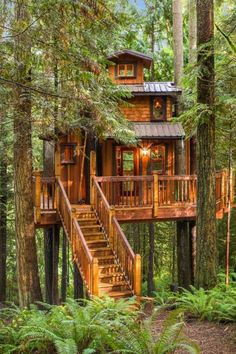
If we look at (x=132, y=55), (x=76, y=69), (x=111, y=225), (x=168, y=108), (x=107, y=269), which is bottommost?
(x=107, y=269)

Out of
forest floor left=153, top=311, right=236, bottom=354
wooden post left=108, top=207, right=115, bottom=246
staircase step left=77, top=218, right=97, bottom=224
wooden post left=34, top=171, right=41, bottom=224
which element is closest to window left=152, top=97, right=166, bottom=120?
staircase step left=77, top=218, right=97, bottom=224

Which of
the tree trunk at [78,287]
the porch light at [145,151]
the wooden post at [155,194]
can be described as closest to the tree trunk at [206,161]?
the wooden post at [155,194]

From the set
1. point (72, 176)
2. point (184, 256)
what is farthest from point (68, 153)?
point (184, 256)

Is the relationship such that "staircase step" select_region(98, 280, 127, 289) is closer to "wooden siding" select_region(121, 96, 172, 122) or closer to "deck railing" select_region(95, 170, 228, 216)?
"deck railing" select_region(95, 170, 228, 216)

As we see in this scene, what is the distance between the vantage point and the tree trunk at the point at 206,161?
354 inches

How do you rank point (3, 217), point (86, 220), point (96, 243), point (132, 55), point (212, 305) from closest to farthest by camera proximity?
point (212, 305), point (96, 243), point (86, 220), point (132, 55), point (3, 217)

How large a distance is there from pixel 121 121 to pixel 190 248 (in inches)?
253

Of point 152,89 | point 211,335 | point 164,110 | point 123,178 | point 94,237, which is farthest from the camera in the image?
point 164,110

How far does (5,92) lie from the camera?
8.55 m

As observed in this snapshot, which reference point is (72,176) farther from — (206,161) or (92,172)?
(206,161)

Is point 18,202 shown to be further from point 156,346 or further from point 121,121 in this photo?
point 156,346

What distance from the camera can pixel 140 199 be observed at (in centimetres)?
1309

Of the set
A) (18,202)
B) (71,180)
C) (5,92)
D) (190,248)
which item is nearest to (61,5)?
(5,92)

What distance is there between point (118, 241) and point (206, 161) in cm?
340
